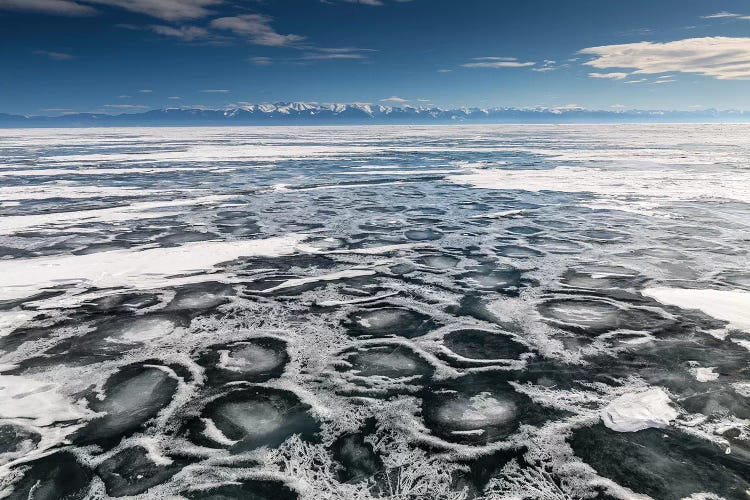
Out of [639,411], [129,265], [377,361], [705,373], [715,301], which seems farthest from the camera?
[129,265]

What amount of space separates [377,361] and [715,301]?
367cm

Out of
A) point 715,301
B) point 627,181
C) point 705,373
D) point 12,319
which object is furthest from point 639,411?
point 627,181

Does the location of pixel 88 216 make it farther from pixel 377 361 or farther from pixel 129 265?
pixel 377 361

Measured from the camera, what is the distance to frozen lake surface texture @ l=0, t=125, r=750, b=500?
245cm

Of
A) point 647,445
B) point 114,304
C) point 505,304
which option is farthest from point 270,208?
point 647,445

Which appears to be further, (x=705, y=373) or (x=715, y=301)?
(x=715, y=301)

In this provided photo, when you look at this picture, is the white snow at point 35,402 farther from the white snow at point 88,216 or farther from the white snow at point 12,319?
the white snow at point 88,216

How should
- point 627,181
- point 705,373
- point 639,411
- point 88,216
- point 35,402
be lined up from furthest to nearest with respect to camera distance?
point 627,181 → point 88,216 → point 705,373 → point 35,402 → point 639,411

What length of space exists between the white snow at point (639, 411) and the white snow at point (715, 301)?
1713 mm

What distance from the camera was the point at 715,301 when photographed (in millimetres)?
4680

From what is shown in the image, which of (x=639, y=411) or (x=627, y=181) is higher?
(x=639, y=411)

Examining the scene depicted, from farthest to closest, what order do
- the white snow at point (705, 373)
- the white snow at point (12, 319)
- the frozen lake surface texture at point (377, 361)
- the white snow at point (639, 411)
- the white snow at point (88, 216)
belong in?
1. the white snow at point (88, 216)
2. the white snow at point (12, 319)
3. the white snow at point (705, 373)
4. the white snow at point (639, 411)
5. the frozen lake surface texture at point (377, 361)

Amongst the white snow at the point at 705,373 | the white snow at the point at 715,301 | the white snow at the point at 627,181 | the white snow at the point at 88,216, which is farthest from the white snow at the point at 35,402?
the white snow at the point at 627,181

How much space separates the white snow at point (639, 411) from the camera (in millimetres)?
2812
